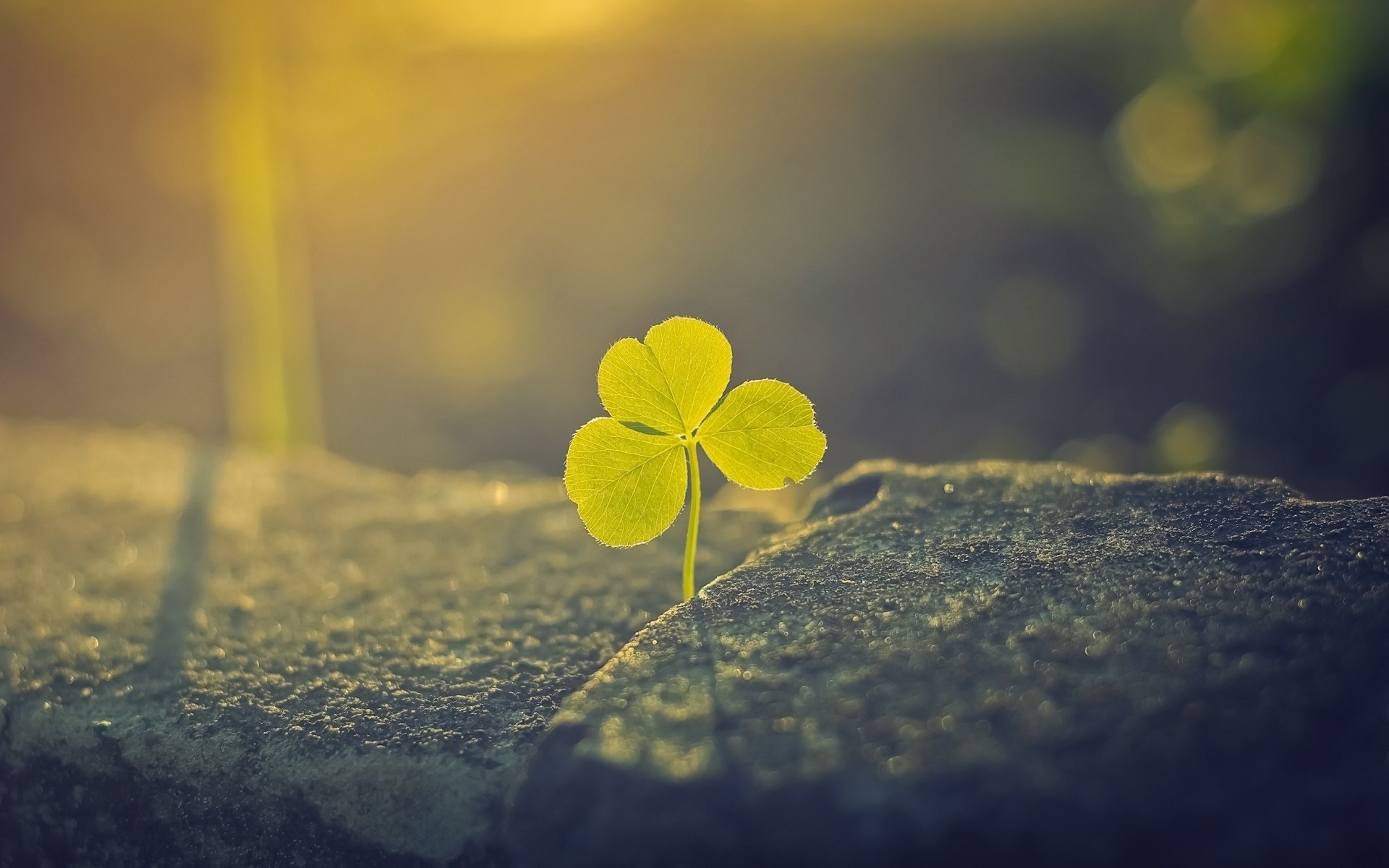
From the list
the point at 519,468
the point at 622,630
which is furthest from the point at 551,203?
the point at 622,630

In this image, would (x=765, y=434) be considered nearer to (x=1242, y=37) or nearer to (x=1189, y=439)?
(x=1189, y=439)

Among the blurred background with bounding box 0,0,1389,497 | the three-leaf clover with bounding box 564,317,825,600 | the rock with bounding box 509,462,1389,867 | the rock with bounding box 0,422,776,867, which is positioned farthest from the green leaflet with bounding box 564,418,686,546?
the blurred background with bounding box 0,0,1389,497

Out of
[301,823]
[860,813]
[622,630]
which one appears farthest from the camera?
[622,630]

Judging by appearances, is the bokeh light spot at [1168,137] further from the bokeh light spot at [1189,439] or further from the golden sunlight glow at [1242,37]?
the bokeh light spot at [1189,439]

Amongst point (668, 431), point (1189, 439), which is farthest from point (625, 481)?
point (1189, 439)

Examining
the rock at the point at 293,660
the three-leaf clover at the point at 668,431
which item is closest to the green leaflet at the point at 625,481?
the three-leaf clover at the point at 668,431

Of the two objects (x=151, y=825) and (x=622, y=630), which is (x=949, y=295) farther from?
(x=151, y=825)
